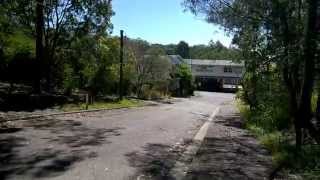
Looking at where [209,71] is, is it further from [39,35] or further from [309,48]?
[309,48]

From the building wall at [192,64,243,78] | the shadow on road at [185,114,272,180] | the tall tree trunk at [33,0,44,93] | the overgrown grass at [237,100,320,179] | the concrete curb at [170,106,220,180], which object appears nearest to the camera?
the overgrown grass at [237,100,320,179]

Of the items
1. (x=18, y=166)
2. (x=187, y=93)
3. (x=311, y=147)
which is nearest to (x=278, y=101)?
(x=311, y=147)

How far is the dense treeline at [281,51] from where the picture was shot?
47.0 ft

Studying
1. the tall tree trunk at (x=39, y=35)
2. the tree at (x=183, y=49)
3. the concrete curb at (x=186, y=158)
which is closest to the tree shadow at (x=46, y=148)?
the concrete curb at (x=186, y=158)

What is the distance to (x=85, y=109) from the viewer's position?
2948 centimetres

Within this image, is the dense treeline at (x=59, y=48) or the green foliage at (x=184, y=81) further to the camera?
the green foliage at (x=184, y=81)

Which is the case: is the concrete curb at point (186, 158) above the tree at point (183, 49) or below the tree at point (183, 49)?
below

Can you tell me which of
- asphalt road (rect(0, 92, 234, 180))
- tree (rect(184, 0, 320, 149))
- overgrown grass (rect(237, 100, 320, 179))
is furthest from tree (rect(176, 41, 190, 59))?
overgrown grass (rect(237, 100, 320, 179))

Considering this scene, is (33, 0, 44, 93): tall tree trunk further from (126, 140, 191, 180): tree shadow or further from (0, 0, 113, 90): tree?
(126, 140, 191, 180): tree shadow

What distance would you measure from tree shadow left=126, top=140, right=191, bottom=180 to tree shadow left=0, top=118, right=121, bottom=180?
1117 millimetres

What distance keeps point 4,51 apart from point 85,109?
5.33 meters

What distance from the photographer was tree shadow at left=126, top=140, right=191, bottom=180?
34.8 feet

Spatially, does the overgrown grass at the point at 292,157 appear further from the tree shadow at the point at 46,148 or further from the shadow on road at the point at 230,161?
the tree shadow at the point at 46,148

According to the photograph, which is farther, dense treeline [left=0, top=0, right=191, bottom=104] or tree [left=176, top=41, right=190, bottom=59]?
tree [left=176, top=41, right=190, bottom=59]
